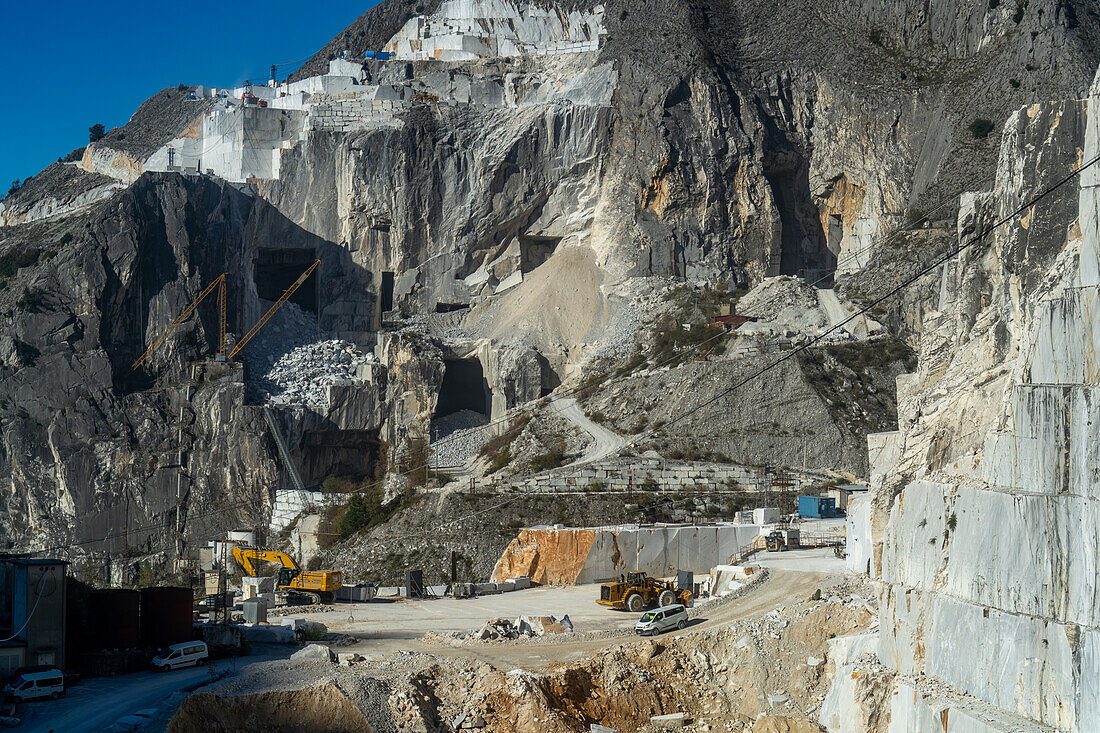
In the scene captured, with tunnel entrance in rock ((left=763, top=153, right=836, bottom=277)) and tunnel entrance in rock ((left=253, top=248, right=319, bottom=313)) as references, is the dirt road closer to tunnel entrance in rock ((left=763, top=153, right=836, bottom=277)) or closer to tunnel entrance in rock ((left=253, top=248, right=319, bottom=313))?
tunnel entrance in rock ((left=763, top=153, right=836, bottom=277))

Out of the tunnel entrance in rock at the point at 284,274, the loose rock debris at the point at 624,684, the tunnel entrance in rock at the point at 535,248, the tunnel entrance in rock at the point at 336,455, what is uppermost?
the tunnel entrance in rock at the point at 535,248

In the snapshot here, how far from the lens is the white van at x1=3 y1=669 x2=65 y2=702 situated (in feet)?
94.4

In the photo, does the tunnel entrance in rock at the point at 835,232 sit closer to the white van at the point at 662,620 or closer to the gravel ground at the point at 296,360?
the gravel ground at the point at 296,360

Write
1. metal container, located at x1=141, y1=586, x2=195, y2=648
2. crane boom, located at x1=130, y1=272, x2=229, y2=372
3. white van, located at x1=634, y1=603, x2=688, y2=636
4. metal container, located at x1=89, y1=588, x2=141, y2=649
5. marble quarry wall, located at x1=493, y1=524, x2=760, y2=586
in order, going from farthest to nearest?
crane boom, located at x1=130, y1=272, x2=229, y2=372
marble quarry wall, located at x1=493, y1=524, x2=760, y2=586
white van, located at x1=634, y1=603, x2=688, y2=636
metal container, located at x1=141, y1=586, x2=195, y2=648
metal container, located at x1=89, y1=588, x2=141, y2=649

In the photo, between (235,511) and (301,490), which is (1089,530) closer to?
(301,490)

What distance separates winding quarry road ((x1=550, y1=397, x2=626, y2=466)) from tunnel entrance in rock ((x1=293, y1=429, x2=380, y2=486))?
14.9m

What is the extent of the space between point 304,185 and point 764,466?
4636cm

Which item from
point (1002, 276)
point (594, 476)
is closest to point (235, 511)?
point (594, 476)

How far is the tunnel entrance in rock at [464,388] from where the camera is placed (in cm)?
9062

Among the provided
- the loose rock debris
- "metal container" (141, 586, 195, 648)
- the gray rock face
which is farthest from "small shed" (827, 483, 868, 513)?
the gray rock face

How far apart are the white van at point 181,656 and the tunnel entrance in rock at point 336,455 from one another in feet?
179

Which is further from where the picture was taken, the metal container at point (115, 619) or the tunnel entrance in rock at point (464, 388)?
the tunnel entrance in rock at point (464, 388)

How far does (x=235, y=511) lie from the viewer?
8556 cm

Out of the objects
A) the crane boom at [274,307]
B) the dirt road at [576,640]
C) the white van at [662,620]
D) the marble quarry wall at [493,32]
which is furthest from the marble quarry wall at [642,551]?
the marble quarry wall at [493,32]
